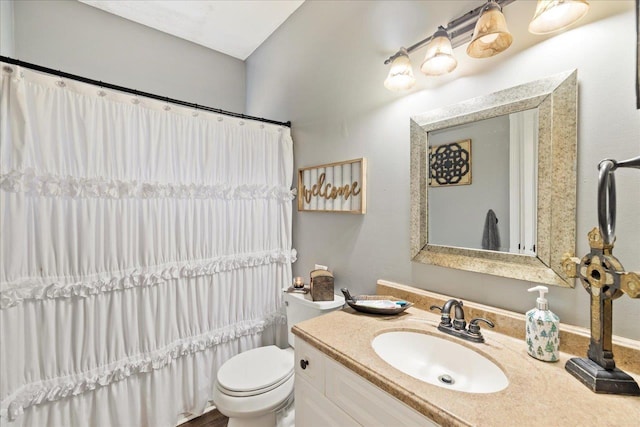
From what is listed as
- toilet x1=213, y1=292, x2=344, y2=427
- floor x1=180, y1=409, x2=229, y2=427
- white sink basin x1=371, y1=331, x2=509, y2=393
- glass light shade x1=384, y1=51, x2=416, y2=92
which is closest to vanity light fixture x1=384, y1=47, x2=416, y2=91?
glass light shade x1=384, y1=51, x2=416, y2=92

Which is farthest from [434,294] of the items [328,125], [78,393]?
[78,393]

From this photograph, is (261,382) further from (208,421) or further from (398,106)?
(398,106)

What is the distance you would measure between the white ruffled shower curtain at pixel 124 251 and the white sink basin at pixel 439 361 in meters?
1.21

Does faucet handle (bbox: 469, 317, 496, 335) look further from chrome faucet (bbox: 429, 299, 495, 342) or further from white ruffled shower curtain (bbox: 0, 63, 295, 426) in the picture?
white ruffled shower curtain (bbox: 0, 63, 295, 426)

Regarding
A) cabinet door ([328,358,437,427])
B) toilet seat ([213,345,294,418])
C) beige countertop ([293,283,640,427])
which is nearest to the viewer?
beige countertop ([293,283,640,427])

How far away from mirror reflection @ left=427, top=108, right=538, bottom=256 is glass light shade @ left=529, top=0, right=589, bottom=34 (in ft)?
0.81

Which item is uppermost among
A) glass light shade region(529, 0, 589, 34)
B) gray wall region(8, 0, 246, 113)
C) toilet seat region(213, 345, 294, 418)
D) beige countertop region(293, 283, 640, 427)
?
gray wall region(8, 0, 246, 113)

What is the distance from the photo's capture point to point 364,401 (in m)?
0.81

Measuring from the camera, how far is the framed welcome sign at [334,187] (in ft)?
5.13

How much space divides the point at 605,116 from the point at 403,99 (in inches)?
29.8

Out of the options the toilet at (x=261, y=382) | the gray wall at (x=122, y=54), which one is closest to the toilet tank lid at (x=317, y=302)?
the toilet at (x=261, y=382)

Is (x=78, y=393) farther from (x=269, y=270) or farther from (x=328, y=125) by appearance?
(x=328, y=125)

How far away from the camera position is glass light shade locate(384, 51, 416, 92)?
1.23m

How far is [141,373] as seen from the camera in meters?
1.54
